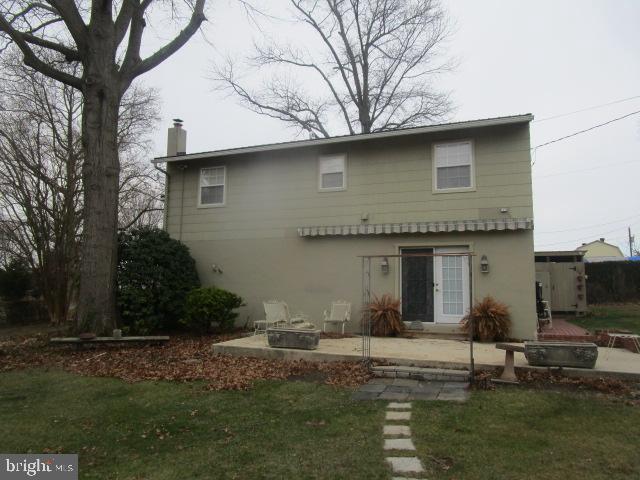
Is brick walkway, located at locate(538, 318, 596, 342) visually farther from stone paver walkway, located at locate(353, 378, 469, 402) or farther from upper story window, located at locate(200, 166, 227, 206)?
upper story window, located at locate(200, 166, 227, 206)

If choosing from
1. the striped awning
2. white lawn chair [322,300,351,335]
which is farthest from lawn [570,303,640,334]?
white lawn chair [322,300,351,335]

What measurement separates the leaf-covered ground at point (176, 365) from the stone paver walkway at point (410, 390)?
36 centimetres

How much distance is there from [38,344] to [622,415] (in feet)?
36.0

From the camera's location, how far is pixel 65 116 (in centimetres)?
1841

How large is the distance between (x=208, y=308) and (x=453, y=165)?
22.5 ft

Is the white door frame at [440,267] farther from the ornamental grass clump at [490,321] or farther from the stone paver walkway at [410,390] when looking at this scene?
A: the stone paver walkway at [410,390]

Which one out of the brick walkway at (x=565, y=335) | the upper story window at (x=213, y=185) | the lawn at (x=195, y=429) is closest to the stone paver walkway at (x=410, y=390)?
the lawn at (x=195, y=429)

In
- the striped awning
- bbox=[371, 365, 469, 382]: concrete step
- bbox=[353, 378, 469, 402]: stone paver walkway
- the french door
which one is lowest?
bbox=[353, 378, 469, 402]: stone paver walkway

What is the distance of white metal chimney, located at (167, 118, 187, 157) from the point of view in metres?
14.3

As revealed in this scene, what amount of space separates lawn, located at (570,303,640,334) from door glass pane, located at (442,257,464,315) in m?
3.46

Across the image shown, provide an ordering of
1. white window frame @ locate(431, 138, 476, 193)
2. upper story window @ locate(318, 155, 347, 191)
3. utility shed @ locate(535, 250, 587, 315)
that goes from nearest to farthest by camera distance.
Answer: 1. white window frame @ locate(431, 138, 476, 193)
2. upper story window @ locate(318, 155, 347, 191)
3. utility shed @ locate(535, 250, 587, 315)

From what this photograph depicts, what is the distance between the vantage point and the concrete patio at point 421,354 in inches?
269

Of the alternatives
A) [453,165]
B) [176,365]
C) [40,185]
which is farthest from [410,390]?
[40,185]

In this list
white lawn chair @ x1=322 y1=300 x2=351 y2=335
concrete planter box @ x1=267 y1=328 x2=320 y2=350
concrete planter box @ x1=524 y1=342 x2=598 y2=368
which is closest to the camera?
concrete planter box @ x1=524 y1=342 x2=598 y2=368
